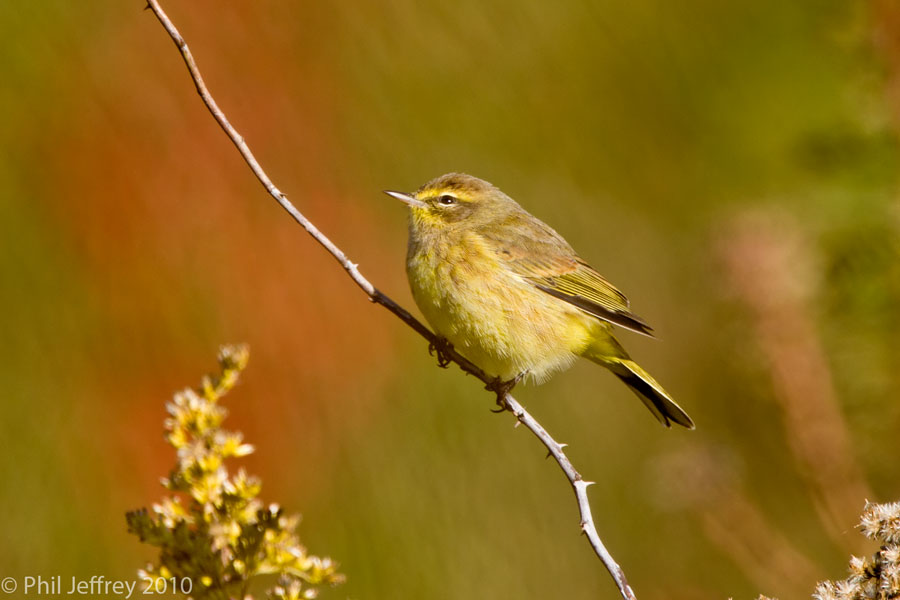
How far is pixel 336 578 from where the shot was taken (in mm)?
1772

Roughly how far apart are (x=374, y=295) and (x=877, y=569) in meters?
1.42

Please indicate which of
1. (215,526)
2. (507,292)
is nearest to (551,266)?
(507,292)

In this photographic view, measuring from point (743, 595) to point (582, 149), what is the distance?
8.10ft

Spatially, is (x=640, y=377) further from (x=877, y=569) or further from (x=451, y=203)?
(x=877, y=569)

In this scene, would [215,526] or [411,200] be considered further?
[411,200]

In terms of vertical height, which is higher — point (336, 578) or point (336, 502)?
point (336, 502)

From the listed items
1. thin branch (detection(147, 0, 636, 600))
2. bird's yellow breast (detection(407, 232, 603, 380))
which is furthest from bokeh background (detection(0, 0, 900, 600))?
thin branch (detection(147, 0, 636, 600))

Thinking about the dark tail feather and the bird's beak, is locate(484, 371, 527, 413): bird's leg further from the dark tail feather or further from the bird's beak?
the bird's beak

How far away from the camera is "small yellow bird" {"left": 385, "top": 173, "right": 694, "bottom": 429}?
3254mm

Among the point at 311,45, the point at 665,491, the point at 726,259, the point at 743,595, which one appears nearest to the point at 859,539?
the point at 665,491

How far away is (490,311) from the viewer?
3.29 meters

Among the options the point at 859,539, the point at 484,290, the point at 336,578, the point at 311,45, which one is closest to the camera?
the point at 336,578

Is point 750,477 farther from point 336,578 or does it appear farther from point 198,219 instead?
point 336,578

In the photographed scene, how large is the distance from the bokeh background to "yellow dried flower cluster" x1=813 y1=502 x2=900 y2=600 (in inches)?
65.5
